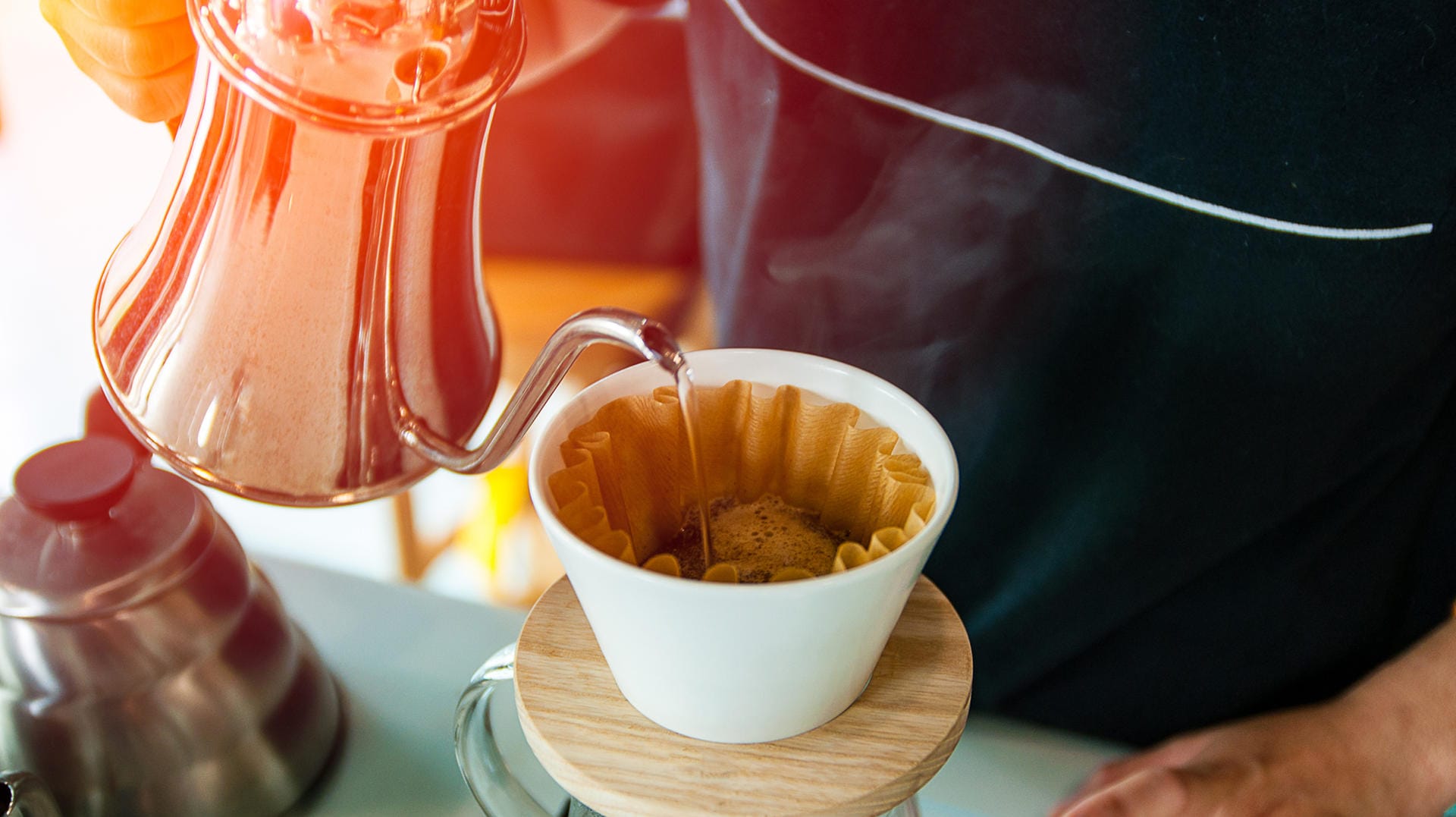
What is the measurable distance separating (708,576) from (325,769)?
1.38ft

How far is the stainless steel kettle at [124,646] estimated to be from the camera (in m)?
0.50

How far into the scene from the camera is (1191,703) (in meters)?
0.78

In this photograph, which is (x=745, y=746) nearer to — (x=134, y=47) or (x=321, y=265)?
(x=321, y=265)

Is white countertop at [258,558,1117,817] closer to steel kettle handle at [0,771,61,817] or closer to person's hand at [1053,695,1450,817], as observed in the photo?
person's hand at [1053,695,1450,817]

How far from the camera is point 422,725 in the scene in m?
0.67

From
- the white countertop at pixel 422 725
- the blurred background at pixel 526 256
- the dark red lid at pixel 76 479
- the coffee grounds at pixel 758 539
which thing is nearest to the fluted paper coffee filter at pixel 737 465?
the coffee grounds at pixel 758 539

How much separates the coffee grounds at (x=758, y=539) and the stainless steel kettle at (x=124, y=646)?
0.28 meters

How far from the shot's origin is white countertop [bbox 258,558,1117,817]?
0.62 meters

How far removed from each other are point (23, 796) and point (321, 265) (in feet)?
0.96

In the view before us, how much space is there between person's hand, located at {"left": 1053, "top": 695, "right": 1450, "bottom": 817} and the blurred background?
1.17m

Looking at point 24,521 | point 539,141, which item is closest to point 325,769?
point 24,521

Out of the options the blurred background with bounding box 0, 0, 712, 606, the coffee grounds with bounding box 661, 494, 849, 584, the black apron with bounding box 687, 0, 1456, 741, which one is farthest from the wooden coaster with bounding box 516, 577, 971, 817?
the blurred background with bounding box 0, 0, 712, 606

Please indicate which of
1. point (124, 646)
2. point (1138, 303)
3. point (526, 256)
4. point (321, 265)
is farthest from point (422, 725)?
point (526, 256)

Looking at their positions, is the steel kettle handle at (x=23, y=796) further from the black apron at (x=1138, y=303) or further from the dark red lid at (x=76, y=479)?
the black apron at (x=1138, y=303)
